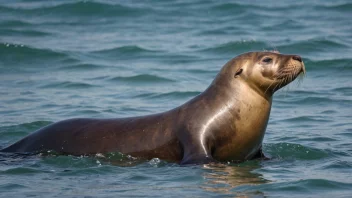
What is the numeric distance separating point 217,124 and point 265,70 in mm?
881

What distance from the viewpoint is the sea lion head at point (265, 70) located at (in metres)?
9.91

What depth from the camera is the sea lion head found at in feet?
32.5

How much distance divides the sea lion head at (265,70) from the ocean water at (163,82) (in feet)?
3.03

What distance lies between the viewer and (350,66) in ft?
58.3

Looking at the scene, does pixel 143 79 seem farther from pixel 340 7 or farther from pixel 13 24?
pixel 340 7

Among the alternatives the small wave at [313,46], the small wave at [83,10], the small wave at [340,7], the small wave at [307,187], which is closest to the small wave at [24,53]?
the small wave at [83,10]

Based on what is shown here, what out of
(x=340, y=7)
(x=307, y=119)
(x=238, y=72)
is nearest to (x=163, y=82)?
(x=307, y=119)

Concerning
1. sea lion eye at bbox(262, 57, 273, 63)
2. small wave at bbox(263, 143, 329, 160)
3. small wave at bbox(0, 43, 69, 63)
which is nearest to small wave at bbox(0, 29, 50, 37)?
small wave at bbox(0, 43, 69, 63)

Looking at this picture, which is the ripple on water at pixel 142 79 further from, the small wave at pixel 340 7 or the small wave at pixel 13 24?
the small wave at pixel 340 7

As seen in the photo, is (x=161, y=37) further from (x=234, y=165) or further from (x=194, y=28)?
(x=234, y=165)

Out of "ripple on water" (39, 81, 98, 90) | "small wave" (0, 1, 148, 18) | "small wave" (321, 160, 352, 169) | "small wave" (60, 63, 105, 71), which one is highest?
"small wave" (0, 1, 148, 18)

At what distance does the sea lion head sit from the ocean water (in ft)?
3.03

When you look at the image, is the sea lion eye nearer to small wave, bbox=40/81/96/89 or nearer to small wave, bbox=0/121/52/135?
small wave, bbox=0/121/52/135

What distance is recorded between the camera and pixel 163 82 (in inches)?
664
